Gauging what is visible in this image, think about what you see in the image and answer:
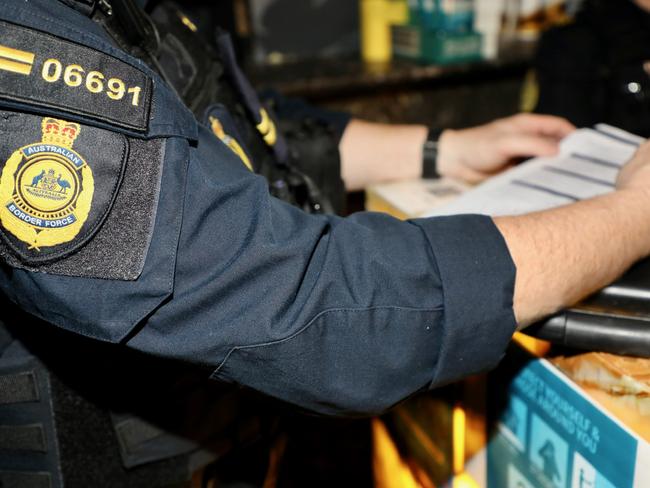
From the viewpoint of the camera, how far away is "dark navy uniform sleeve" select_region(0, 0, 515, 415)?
49 cm

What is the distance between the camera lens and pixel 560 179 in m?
0.82

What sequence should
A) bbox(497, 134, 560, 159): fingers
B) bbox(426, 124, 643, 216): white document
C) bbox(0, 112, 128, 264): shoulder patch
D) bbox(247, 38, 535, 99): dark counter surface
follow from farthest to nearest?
1. bbox(247, 38, 535, 99): dark counter surface
2. bbox(497, 134, 560, 159): fingers
3. bbox(426, 124, 643, 216): white document
4. bbox(0, 112, 128, 264): shoulder patch

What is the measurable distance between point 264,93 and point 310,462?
820mm

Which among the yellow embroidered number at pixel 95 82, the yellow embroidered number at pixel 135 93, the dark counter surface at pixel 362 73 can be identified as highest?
the dark counter surface at pixel 362 73

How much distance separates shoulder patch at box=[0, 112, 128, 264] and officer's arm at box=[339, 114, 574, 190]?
0.60 m

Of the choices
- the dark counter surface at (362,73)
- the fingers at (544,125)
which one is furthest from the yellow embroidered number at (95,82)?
→ the dark counter surface at (362,73)

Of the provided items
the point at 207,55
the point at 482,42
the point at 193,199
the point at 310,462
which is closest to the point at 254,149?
the point at 207,55

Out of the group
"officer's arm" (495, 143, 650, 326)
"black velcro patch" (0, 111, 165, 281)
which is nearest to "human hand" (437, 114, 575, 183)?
"officer's arm" (495, 143, 650, 326)

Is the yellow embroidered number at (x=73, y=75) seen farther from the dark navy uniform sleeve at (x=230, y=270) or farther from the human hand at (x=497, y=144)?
the human hand at (x=497, y=144)

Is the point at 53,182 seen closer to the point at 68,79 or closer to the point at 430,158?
the point at 68,79

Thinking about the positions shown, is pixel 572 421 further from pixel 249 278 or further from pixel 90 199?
pixel 90 199

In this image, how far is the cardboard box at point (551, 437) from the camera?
1.71 ft

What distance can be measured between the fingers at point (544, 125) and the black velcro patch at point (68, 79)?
61cm

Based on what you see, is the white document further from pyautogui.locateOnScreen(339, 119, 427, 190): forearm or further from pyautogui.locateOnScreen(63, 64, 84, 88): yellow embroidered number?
pyautogui.locateOnScreen(63, 64, 84, 88): yellow embroidered number
